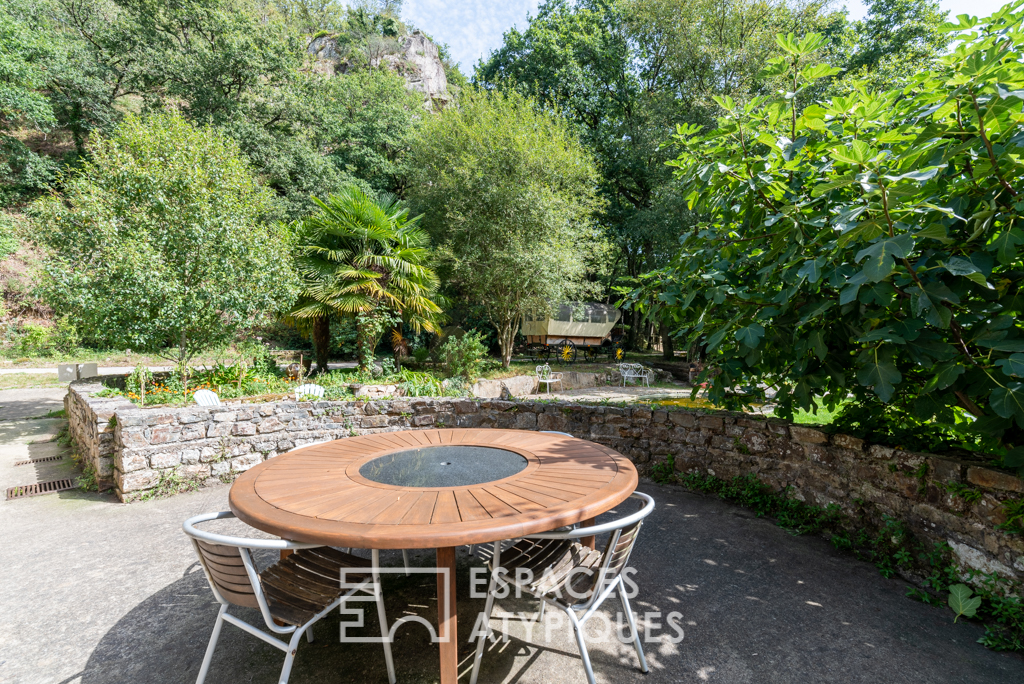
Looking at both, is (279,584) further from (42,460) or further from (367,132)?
(367,132)

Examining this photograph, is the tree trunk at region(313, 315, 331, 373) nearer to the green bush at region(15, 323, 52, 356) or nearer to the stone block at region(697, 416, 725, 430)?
the stone block at region(697, 416, 725, 430)

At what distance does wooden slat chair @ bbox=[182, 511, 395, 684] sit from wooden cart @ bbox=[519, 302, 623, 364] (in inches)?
522

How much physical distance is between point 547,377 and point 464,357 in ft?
6.99

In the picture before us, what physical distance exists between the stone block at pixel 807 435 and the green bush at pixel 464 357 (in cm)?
704

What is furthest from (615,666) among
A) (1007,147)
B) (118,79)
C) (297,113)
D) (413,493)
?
(118,79)

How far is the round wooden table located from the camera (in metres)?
1.52

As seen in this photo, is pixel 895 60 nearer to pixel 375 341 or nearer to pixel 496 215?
pixel 496 215

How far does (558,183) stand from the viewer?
468 inches

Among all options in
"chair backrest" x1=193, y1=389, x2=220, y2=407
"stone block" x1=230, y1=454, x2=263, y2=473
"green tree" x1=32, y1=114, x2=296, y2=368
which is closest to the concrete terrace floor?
"stone block" x1=230, y1=454, x2=263, y2=473

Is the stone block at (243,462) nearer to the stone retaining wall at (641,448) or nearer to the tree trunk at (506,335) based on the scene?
the stone retaining wall at (641,448)

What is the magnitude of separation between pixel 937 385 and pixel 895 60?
1673 cm

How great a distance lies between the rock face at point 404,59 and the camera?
3086 cm

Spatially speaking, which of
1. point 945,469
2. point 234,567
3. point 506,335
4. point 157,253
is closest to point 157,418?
point 157,253

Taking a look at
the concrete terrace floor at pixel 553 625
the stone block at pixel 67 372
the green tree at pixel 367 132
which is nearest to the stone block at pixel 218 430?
the concrete terrace floor at pixel 553 625
